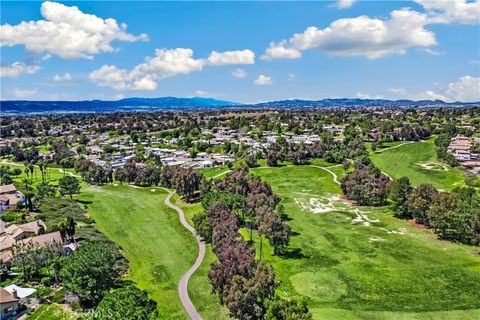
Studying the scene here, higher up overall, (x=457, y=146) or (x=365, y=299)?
(x=457, y=146)

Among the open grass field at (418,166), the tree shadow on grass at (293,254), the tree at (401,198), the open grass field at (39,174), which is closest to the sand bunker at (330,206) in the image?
the tree at (401,198)

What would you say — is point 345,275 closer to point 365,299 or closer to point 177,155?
point 365,299

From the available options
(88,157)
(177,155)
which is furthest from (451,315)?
(88,157)

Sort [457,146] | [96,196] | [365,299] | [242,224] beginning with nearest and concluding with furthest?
[365,299]
[242,224]
[96,196]
[457,146]

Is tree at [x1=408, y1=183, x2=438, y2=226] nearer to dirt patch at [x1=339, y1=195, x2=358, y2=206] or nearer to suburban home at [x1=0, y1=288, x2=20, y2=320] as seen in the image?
dirt patch at [x1=339, y1=195, x2=358, y2=206]

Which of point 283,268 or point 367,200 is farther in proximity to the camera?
point 367,200

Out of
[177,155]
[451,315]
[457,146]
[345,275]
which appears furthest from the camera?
[177,155]

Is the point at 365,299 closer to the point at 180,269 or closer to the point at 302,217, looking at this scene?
the point at 180,269

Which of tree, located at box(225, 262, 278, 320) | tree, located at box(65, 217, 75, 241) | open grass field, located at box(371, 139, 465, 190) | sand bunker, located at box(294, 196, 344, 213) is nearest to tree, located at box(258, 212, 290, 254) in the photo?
tree, located at box(225, 262, 278, 320)
